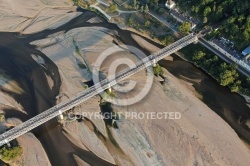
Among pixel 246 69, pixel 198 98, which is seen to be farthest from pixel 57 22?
pixel 246 69

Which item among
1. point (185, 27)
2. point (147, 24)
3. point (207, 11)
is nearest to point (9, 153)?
point (147, 24)

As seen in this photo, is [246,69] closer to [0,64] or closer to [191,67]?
[191,67]

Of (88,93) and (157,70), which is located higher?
(157,70)

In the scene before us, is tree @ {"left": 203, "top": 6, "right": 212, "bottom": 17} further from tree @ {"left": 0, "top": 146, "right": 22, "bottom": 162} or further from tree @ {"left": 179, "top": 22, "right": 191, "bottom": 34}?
tree @ {"left": 0, "top": 146, "right": 22, "bottom": 162}

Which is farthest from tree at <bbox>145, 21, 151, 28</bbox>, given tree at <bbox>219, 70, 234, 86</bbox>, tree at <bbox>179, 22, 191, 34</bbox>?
tree at <bbox>219, 70, 234, 86</bbox>

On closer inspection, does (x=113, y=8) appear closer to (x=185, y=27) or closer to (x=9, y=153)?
(x=185, y=27)

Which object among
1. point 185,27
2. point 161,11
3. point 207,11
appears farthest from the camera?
point 161,11

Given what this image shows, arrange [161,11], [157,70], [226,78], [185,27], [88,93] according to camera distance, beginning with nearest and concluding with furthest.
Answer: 1. [88,93]
2. [226,78]
3. [157,70]
4. [185,27]
5. [161,11]

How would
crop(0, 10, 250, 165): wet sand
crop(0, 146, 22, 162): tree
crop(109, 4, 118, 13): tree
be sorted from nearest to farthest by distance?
crop(0, 146, 22, 162): tree → crop(0, 10, 250, 165): wet sand → crop(109, 4, 118, 13): tree

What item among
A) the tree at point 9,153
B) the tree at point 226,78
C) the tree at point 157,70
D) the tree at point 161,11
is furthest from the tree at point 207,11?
the tree at point 9,153
